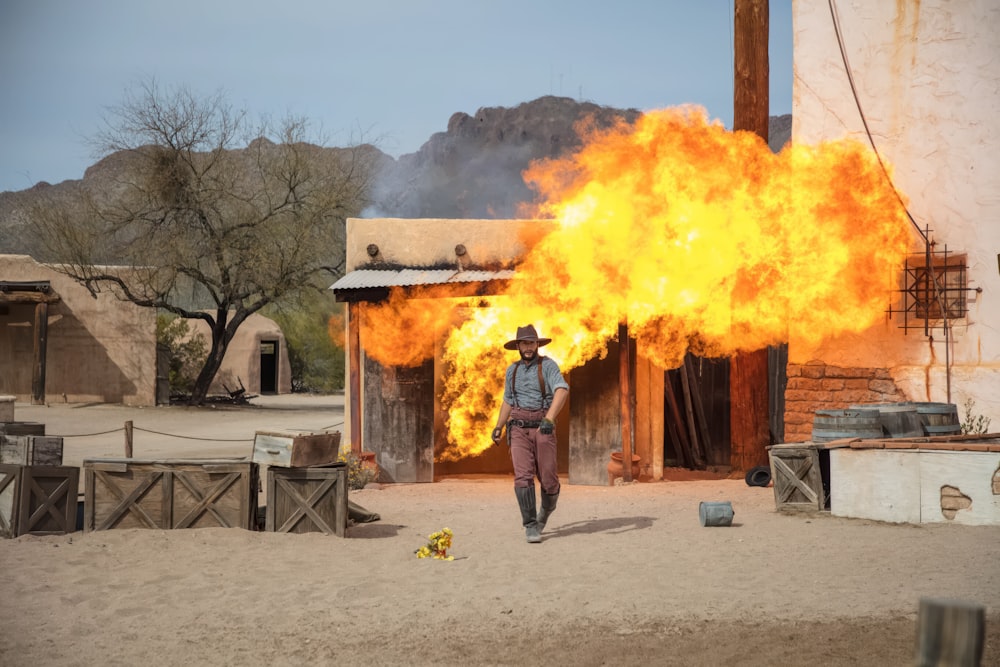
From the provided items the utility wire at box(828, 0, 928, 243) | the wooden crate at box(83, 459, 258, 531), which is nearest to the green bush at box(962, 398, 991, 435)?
the utility wire at box(828, 0, 928, 243)

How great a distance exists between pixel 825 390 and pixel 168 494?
790cm

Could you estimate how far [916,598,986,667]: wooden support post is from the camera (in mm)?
2352

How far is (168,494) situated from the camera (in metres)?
8.77

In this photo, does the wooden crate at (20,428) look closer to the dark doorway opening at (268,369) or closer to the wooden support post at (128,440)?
the wooden support post at (128,440)

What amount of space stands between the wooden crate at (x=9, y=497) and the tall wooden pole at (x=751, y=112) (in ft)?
28.5

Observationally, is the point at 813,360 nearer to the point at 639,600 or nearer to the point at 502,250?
the point at 502,250

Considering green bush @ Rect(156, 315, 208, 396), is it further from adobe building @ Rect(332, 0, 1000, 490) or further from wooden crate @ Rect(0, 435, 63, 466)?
wooden crate @ Rect(0, 435, 63, 466)

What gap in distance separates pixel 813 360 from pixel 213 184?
809 inches

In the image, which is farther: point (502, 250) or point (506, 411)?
point (502, 250)

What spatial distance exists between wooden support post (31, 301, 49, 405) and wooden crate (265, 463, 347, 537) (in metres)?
19.4

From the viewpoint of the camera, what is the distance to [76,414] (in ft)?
77.8

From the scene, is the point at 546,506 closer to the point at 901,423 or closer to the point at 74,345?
the point at 901,423

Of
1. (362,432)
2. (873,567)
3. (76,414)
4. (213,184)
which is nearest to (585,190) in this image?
(362,432)

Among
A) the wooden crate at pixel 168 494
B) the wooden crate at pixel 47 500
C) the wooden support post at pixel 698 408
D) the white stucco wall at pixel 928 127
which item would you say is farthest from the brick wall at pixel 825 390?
the wooden crate at pixel 47 500
